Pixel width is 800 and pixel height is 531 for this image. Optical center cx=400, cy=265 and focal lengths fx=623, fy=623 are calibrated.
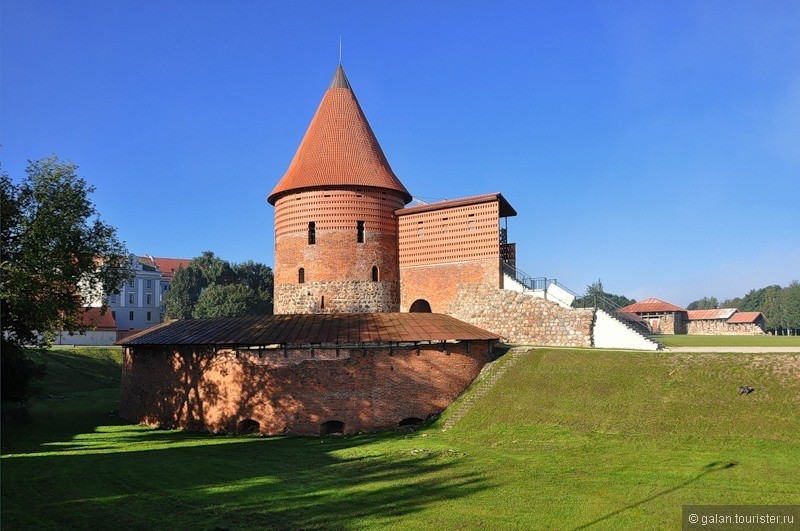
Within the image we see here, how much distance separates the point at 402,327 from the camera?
1970 cm

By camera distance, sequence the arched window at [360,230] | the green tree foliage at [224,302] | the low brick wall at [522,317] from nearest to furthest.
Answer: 1. the low brick wall at [522,317]
2. the arched window at [360,230]
3. the green tree foliage at [224,302]

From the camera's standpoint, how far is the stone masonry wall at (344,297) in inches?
989

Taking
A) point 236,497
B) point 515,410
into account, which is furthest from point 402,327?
point 236,497

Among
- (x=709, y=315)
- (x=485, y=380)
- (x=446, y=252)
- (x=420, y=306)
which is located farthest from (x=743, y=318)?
(x=485, y=380)

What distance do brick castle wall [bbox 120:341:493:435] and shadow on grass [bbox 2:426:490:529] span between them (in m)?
1.87

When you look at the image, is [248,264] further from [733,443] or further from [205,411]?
[733,443]

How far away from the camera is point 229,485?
11750 mm

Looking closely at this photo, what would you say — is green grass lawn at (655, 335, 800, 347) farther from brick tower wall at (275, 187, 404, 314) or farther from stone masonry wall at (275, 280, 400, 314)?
brick tower wall at (275, 187, 404, 314)

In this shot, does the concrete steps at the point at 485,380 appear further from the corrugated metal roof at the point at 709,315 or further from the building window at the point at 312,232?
the corrugated metal roof at the point at 709,315

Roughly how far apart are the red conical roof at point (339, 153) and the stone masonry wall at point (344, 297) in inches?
162

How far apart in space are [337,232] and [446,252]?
4.56 metres

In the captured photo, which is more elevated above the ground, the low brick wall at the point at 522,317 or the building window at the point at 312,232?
the building window at the point at 312,232

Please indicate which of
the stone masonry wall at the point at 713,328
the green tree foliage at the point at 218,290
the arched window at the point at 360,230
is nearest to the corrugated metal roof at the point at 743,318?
the stone masonry wall at the point at 713,328

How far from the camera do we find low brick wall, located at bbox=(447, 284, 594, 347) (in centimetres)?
2156
